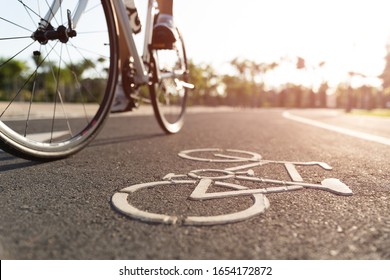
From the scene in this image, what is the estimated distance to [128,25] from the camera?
11.1ft

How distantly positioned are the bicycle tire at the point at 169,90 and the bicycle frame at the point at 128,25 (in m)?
0.21

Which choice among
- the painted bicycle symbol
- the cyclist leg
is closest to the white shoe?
the cyclist leg

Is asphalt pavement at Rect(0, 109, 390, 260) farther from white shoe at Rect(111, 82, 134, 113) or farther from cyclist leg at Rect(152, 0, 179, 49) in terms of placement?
cyclist leg at Rect(152, 0, 179, 49)

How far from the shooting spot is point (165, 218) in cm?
151

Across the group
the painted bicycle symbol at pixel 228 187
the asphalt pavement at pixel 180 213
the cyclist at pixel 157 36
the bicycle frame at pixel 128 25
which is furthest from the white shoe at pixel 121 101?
the painted bicycle symbol at pixel 228 187

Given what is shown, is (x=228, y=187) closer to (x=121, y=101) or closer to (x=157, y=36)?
(x=121, y=101)

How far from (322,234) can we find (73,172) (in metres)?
1.69

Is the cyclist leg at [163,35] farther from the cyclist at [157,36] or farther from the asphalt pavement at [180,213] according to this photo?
the asphalt pavement at [180,213]

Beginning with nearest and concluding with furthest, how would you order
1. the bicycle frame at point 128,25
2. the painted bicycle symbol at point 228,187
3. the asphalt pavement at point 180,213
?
the asphalt pavement at point 180,213
the painted bicycle symbol at point 228,187
the bicycle frame at point 128,25

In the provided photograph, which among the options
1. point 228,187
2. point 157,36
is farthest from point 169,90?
point 228,187

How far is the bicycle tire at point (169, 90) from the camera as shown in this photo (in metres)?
4.34

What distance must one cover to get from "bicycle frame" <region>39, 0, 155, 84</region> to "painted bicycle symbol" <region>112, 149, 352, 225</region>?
115 cm

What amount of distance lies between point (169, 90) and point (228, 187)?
317 centimetres
